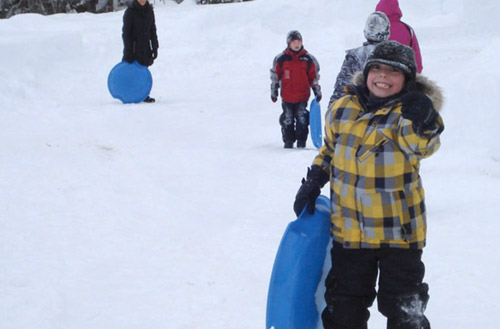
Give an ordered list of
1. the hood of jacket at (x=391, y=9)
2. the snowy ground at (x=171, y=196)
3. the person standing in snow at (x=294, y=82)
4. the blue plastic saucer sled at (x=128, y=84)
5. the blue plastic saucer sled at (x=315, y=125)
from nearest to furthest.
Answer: the snowy ground at (x=171, y=196)
the hood of jacket at (x=391, y=9)
the person standing in snow at (x=294, y=82)
the blue plastic saucer sled at (x=315, y=125)
the blue plastic saucer sled at (x=128, y=84)

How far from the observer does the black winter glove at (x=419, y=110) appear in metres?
2.04

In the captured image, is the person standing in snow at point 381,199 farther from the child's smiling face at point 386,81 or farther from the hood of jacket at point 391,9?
the hood of jacket at point 391,9

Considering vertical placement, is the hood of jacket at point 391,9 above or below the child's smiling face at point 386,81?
above

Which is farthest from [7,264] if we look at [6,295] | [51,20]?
[51,20]

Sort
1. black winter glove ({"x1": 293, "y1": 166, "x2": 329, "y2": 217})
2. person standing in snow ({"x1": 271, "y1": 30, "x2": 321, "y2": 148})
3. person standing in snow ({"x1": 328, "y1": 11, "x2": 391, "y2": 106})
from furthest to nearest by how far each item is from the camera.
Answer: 1. person standing in snow ({"x1": 271, "y1": 30, "x2": 321, "y2": 148})
2. person standing in snow ({"x1": 328, "y1": 11, "x2": 391, "y2": 106})
3. black winter glove ({"x1": 293, "y1": 166, "x2": 329, "y2": 217})

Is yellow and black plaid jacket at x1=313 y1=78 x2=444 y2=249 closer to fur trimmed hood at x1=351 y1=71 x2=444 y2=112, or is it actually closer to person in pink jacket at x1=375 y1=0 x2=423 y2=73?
fur trimmed hood at x1=351 y1=71 x2=444 y2=112

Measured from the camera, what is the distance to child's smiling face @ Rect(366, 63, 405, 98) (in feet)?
7.64

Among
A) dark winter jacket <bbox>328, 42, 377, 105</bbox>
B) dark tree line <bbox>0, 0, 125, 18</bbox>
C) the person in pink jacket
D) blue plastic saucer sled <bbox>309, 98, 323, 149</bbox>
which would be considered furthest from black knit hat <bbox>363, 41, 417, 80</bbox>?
dark tree line <bbox>0, 0, 125, 18</bbox>

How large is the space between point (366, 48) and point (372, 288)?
2597 mm

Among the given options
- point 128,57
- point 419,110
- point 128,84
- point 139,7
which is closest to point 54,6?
point 139,7

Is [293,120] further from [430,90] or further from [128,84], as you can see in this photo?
[430,90]

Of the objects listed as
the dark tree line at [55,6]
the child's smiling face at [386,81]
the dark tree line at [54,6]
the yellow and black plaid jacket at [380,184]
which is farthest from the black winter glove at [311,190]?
the dark tree line at [54,6]

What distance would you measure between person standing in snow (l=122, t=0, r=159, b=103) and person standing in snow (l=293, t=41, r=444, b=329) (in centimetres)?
788

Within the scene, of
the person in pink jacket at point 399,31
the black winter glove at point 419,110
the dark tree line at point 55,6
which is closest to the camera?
the black winter glove at point 419,110
